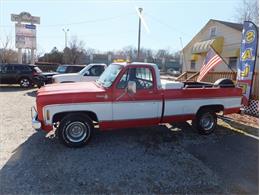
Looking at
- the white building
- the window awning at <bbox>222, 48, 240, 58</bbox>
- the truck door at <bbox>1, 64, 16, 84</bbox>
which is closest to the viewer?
the truck door at <bbox>1, 64, 16, 84</bbox>

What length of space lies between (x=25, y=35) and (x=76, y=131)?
22.0m

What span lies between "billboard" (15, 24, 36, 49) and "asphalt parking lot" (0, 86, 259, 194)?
19757 mm

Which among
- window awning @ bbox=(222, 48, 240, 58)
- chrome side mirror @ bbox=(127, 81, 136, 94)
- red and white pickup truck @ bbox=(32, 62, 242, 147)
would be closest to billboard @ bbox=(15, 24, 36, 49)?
window awning @ bbox=(222, 48, 240, 58)

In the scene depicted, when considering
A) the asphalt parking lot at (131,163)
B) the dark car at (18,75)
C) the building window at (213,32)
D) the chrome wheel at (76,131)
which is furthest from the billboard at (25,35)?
the chrome wheel at (76,131)

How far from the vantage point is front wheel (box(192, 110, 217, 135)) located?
608 centimetres

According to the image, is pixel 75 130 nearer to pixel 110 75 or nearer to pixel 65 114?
pixel 65 114

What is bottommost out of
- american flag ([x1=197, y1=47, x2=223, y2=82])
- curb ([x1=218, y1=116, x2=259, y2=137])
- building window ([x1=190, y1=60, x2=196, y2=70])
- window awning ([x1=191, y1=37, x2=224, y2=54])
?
curb ([x1=218, y1=116, x2=259, y2=137])

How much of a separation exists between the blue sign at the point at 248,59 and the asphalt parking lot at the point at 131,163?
338cm

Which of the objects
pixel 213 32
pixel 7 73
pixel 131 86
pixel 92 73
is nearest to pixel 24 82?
pixel 7 73

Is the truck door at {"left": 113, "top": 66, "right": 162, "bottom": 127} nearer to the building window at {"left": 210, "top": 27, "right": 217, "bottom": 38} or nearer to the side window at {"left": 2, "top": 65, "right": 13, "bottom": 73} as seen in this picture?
the side window at {"left": 2, "top": 65, "right": 13, "bottom": 73}

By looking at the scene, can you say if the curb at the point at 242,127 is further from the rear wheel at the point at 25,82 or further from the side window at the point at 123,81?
the rear wheel at the point at 25,82

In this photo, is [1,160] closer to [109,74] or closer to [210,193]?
[109,74]

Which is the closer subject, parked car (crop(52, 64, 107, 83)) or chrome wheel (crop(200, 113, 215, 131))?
chrome wheel (crop(200, 113, 215, 131))

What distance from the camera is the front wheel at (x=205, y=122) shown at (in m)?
6.08
